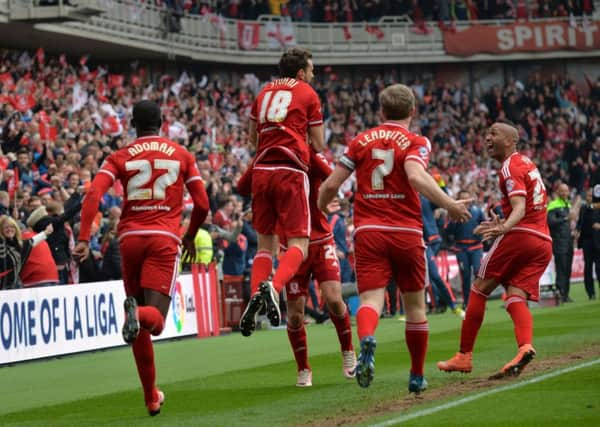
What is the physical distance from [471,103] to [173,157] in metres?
39.8

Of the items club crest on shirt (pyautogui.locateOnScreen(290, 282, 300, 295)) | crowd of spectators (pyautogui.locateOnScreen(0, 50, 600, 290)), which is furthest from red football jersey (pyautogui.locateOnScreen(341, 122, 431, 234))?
crowd of spectators (pyautogui.locateOnScreen(0, 50, 600, 290))

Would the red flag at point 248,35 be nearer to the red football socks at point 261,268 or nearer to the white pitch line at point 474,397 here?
the white pitch line at point 474,397

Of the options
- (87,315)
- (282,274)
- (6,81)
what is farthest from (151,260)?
(6,81)

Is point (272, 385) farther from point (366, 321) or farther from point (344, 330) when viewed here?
point (366, 321)

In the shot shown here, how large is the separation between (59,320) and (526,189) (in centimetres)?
744

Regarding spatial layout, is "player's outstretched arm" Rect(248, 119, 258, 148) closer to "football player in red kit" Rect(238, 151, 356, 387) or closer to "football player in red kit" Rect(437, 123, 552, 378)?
"football player in red kit" Rect(238, 151, 356, 387)

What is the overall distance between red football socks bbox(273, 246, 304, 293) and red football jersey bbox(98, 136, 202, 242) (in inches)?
36.7

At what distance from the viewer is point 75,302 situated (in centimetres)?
1636

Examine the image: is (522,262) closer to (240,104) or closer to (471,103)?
(240,104)

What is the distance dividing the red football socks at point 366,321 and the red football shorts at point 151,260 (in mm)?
1488

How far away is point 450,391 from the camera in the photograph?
10.0 m

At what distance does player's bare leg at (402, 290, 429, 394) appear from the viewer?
949 cm

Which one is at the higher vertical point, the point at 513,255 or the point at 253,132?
the point at 253,132

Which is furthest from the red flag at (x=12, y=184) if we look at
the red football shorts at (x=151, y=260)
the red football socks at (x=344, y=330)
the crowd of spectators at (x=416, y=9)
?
the crowd of spectators at (x=416, y=9)
